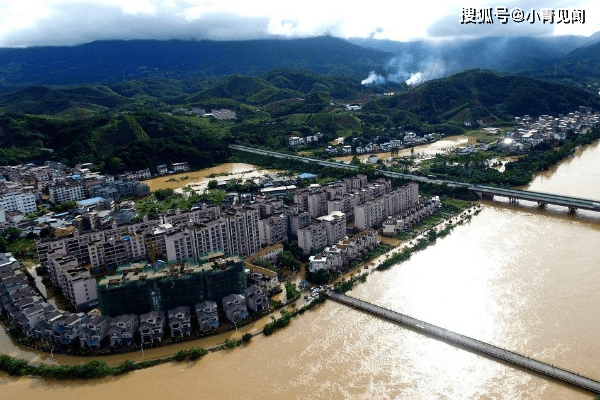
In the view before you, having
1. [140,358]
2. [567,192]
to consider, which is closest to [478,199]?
[567,192]

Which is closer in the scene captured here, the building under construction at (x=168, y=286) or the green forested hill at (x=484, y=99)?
the building under construction at (x=168, y=286)

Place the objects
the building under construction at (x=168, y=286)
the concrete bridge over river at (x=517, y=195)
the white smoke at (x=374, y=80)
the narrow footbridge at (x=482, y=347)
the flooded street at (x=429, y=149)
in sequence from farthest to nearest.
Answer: the white smoke at (x=374, y=80), the flooded street at (x=429, y=149), the concrete bridge over river at (x=517, y=195), the building under construction at (x=168, y=286), the narrow footbridge at (x=482, y=347)

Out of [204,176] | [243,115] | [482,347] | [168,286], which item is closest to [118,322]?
[168,286]

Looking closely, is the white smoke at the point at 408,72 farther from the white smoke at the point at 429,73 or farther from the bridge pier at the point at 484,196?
the bridge pier at the point at 484,196

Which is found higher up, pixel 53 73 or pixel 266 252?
pixel 53 73

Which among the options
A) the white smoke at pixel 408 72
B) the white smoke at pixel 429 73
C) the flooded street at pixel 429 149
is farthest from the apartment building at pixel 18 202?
the white smoke at pixel 429 73

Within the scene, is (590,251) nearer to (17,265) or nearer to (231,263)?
(231,263)
